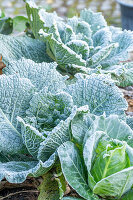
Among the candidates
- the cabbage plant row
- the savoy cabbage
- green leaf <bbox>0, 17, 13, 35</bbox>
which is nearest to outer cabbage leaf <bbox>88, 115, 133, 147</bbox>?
the cabbage plant row

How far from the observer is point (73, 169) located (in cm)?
82

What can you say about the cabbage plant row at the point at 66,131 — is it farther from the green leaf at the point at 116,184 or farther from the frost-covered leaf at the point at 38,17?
the frost-covered leaf at the point at 38,17

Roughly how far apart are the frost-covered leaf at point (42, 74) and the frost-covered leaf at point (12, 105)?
3.2 inches

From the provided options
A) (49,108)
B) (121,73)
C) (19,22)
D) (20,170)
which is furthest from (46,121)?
(19,22)

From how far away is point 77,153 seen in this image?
0.87m

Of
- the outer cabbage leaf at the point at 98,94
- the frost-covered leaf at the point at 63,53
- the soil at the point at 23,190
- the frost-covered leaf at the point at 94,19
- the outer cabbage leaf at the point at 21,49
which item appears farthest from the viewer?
the frost-covered leaf at the point at 94,19

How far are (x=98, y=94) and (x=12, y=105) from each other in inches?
11.6

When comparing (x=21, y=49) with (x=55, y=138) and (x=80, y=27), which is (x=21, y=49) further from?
(x=55, y=138)

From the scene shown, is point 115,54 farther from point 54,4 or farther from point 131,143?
point 54,4

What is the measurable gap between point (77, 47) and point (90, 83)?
344 millimetres

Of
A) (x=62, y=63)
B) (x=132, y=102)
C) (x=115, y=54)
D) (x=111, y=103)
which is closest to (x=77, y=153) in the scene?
(x=111, y=103)

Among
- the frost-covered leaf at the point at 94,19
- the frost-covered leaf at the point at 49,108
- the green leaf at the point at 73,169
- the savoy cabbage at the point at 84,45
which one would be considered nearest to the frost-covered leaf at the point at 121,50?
the savoy cabbage at the point at 84,45

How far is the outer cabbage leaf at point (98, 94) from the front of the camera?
3.09 feet

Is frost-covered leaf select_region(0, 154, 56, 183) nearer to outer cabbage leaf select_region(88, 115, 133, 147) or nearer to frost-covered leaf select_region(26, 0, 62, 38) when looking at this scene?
outer cabbage leaf select_region(88, 115, 133, 147)
